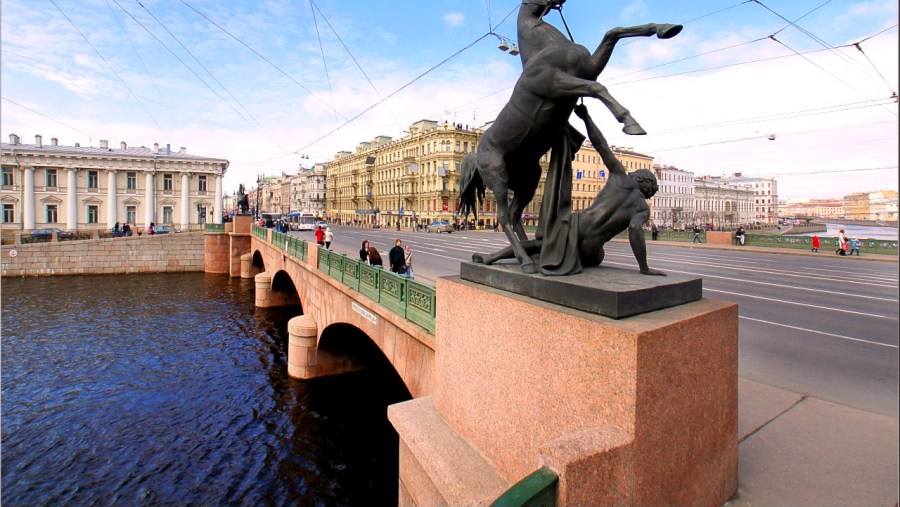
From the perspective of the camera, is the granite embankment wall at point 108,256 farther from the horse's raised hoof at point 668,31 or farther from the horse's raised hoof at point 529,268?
the horse's raised hoof at point 668,31

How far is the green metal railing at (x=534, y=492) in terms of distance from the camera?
2049mm

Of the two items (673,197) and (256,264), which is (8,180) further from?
(673,197)

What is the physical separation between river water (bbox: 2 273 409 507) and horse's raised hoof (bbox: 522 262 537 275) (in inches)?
295

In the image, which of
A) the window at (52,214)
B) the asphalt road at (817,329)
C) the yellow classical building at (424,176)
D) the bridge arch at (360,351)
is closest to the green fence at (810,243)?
the asphalt road at (817,329)

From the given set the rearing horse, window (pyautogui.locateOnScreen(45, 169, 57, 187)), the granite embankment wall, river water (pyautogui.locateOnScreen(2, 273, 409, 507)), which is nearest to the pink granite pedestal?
the rearing horse

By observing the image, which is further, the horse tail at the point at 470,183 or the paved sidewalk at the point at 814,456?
the horse tail at the point at 470,183

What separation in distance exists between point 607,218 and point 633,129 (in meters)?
0.90

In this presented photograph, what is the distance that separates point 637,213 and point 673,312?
922 millimetres

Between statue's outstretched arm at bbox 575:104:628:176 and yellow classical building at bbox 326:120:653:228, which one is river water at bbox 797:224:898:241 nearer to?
statue's outstretched arm at bbox 575:104:628:176

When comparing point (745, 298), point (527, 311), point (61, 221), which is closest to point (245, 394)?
point (527, 311)

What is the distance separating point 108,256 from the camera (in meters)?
38.1

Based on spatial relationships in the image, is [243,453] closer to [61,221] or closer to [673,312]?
[673,312]

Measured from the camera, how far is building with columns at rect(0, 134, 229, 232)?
166ft

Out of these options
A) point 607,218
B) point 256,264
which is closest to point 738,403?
point 607,218
